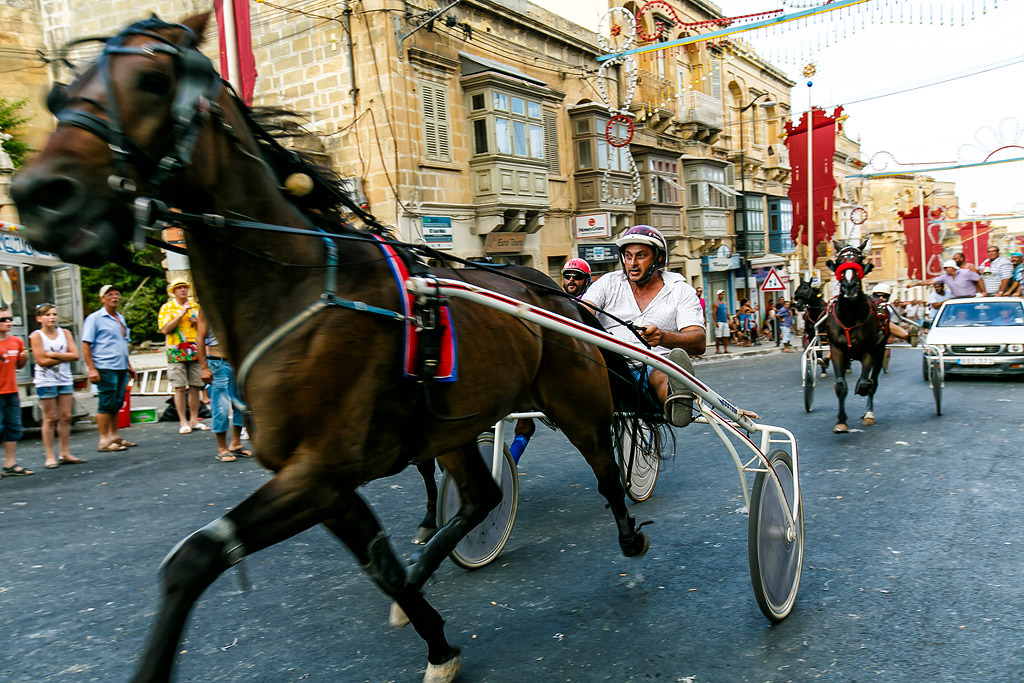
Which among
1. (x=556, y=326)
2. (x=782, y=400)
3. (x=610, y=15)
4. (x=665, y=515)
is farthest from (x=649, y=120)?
(x=556, y=326)

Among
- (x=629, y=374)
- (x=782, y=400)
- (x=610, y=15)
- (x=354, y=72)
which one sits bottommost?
(x=782, y=400)

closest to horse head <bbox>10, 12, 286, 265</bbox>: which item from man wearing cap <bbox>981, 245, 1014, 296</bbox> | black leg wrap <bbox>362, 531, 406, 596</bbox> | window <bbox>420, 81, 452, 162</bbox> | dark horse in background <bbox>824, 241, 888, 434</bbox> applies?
black leg wrap <bbox>362, 531, 406, 596</bbox>

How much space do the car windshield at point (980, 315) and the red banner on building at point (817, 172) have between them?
35.4 ft

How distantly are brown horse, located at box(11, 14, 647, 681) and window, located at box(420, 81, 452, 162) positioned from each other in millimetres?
16084

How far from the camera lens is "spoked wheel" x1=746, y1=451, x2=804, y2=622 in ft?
10.9

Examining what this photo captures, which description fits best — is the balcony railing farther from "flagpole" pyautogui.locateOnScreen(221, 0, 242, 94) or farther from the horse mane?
the horse mane

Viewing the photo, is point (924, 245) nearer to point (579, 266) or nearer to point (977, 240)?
point (977, 240)

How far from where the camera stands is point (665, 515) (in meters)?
5.40

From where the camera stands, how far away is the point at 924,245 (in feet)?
116

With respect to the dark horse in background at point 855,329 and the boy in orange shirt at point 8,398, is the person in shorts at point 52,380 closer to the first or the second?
the boy in orange shirt at point 8,398

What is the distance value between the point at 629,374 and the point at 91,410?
472 inches

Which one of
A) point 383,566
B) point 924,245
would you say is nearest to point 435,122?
point 383,566

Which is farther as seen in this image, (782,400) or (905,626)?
(782,400)

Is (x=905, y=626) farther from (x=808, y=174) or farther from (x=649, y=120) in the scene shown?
(x=649, y=120)
